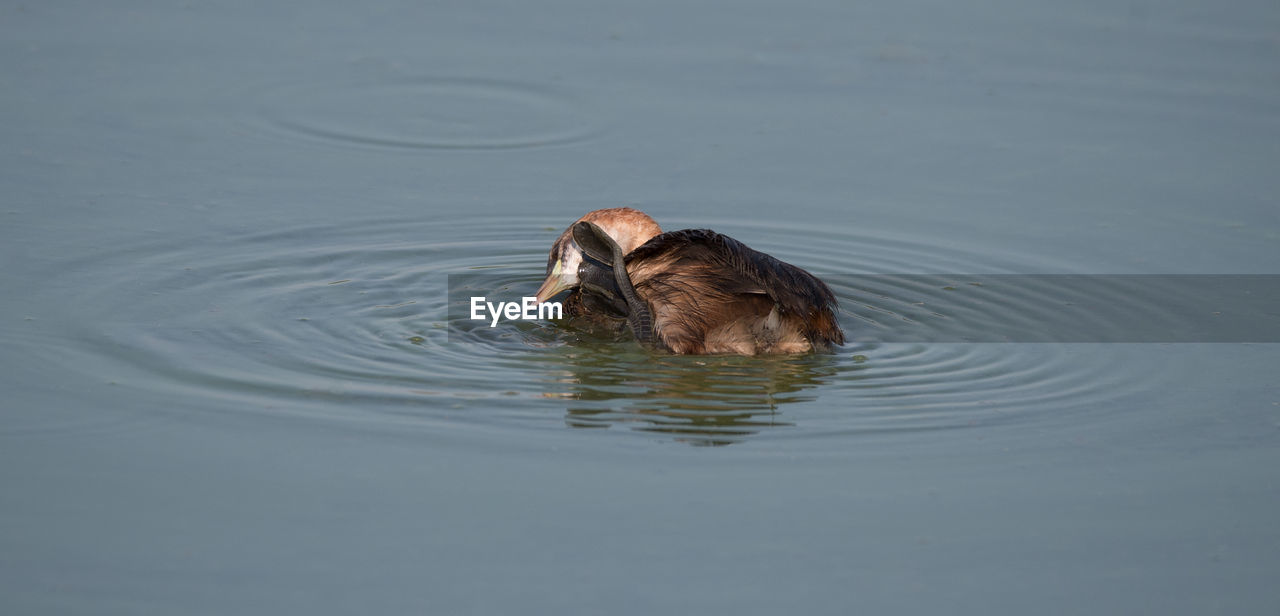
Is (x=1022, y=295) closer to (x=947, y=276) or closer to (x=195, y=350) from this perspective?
(x=947, y=276)

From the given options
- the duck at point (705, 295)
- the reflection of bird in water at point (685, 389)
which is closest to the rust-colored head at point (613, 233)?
the duck at point (705, 295)

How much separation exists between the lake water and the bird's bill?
159 millimetres

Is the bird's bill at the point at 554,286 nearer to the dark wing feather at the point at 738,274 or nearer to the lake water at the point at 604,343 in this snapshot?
the lake water at the point at 604,343

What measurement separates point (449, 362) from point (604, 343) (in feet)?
2.83

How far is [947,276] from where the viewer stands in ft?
27.6

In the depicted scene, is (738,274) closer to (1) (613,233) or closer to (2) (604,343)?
(2) (604,343)

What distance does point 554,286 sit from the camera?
7.71 m

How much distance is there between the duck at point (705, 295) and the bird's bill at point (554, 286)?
401 millimetres

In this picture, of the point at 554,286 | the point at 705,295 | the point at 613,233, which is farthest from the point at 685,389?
the point at 613,233

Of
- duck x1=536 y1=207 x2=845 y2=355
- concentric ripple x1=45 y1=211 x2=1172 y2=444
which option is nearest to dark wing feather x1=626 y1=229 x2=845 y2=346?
duck x1=536 y1=207 x2=845 y2=355

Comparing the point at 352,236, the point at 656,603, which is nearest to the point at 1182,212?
the point at 352,236

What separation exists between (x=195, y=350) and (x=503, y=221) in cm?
269

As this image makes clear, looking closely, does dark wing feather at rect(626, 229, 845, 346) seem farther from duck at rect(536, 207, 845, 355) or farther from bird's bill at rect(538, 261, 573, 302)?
bird's bill at rect(538, 261, 573, 302)

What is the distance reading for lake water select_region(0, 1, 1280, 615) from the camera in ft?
16.1
